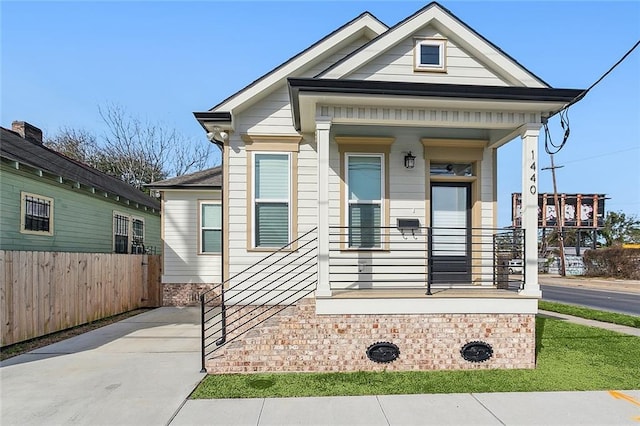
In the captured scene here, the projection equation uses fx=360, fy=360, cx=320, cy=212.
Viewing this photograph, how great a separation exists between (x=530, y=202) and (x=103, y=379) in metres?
6.86

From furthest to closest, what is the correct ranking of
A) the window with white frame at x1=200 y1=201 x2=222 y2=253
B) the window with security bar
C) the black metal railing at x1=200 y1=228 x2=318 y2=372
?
the window with security bar < the window with white frame at x1=200 y1=201 x2=222 y2=253 < the black metal railing at x1=200 y1=228 x2=318 y2=372

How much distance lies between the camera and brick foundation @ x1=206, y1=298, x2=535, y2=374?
5.25m

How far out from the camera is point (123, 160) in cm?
2445

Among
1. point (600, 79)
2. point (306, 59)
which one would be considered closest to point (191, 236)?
point (306, 59)

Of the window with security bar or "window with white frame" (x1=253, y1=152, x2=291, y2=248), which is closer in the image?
"window with white frame" (x1=253, y1=152, x2=291, y2=248)

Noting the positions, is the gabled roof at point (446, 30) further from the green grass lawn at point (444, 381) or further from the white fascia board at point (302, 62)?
the green grass lawn at point (444, 381)

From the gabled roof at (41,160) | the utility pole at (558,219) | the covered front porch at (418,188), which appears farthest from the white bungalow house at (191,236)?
the utility pole at (558,219)

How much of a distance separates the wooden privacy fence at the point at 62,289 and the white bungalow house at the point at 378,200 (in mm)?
3838

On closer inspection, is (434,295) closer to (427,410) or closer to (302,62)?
(427,410)

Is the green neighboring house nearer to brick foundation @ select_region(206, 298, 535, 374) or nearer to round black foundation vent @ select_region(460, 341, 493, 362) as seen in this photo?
brick foundation @ select_region(206, 298, 535, 374)

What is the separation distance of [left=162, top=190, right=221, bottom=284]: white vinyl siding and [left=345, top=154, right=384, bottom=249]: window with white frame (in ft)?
20.2

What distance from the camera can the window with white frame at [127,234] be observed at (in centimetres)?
1248

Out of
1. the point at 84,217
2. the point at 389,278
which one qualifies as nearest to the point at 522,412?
the point at 389,278

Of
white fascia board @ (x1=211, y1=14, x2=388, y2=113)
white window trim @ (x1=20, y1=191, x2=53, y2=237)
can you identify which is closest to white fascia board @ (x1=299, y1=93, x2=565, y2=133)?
white fascia board @ (x1=211, y1=14, x2=388, y2=113)
